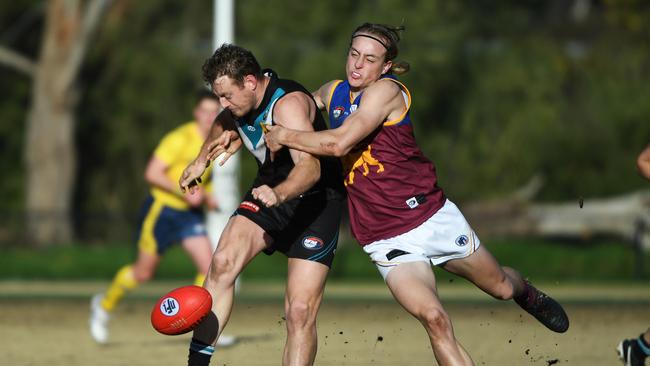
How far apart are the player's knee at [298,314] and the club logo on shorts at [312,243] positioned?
34 centimetres

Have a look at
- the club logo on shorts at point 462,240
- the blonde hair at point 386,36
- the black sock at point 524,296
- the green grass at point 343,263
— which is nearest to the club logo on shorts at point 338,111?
the blonde hair at point 386,36

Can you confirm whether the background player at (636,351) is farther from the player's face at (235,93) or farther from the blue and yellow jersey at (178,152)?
the blue and yellow jersey at (178,152)

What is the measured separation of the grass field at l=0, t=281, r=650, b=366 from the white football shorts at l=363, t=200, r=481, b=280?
45.3 inches

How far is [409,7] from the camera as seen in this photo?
2419 centimetres

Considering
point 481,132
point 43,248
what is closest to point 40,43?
point 43,248

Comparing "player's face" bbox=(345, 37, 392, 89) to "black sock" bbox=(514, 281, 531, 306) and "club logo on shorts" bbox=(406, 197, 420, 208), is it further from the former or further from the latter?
"black sock" bbox=(514, 281, 531, 306)

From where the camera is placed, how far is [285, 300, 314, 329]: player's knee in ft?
23.1

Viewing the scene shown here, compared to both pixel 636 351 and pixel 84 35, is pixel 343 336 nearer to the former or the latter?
pixel 636 351

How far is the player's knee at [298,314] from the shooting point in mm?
7035

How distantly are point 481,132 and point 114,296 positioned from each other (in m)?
14.9

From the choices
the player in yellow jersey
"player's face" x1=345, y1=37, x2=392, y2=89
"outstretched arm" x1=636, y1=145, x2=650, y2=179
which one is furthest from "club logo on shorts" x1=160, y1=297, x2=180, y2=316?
the player in yellow jersey

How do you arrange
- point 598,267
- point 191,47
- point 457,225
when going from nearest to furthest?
point 457,225
point 598,267
point 191,47

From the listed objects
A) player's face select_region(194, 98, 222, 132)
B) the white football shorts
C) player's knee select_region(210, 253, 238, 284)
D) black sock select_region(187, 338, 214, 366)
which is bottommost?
black sock select_region(187, 338, 214, 366)

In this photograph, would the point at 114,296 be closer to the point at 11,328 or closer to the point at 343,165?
the point at 11,328
